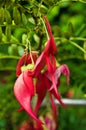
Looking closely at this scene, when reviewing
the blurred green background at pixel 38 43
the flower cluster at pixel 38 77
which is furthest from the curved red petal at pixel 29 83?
the blurred green background at pixel 38 43

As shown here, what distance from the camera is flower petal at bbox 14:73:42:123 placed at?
79 centimetres

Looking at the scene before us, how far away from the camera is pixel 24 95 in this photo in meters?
0.79

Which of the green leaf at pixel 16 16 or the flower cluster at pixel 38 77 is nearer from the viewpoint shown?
the flower cluster at pixel 38 77

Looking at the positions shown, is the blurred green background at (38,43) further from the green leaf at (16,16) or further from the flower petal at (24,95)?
the flower petal at (24,95)

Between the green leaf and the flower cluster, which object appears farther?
the green leaf

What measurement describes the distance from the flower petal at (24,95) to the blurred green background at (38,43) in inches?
5.3

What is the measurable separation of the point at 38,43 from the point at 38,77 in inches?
9.4

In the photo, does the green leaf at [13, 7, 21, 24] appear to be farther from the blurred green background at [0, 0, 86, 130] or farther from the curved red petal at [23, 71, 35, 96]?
the curved red petal at [23, 71, 35, 96]

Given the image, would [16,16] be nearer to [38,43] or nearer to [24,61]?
[24,61]

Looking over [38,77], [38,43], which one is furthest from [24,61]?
[38,43]

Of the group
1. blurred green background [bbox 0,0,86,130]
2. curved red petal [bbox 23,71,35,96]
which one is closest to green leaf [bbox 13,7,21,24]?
blurred green background [bbox 0,0,86,130]

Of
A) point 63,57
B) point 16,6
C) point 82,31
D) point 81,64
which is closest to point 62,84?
point 81,64

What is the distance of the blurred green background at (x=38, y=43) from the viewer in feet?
3.04

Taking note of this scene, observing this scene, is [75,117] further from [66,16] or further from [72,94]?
[66,16]
